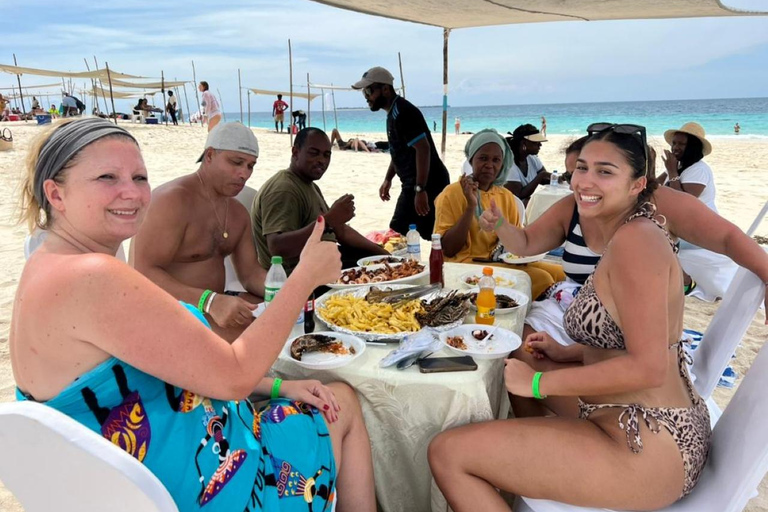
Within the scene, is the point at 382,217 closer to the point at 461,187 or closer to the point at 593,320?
the point at 461,187

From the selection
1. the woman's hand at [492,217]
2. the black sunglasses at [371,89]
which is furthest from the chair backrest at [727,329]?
the black sunglasses at [371,89]


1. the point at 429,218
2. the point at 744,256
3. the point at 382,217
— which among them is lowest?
the point at 382,217

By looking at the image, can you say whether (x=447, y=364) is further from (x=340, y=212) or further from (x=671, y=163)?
(x=671, y=163)

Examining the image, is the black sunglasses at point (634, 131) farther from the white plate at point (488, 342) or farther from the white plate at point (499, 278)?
the white plate at point (499, 278)

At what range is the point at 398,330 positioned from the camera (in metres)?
2.23

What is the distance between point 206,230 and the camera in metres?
2.95

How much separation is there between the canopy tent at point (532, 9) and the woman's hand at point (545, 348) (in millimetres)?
2823

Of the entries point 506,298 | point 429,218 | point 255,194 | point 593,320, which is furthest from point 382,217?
point 593,320

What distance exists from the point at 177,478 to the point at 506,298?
179 centimetres

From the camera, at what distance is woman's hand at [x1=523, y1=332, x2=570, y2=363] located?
2.48 m

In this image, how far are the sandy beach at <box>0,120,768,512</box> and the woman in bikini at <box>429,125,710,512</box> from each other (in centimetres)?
131

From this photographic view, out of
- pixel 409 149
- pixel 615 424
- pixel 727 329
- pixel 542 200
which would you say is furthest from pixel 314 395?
pixel 542 200

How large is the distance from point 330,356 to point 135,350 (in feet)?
3.02

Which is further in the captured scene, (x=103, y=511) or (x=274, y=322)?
(x=274, y=322)
